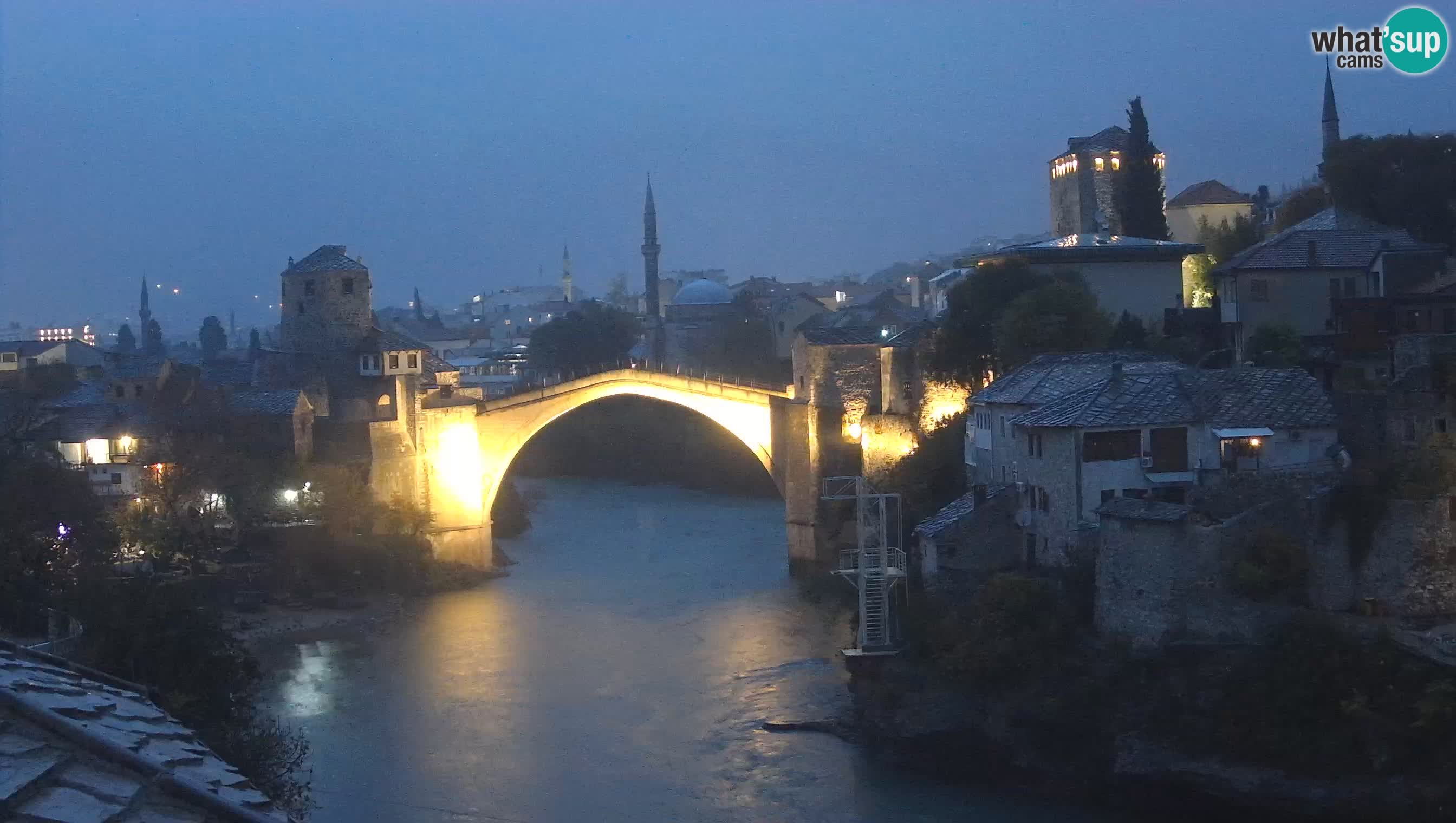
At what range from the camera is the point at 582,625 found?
19.9m

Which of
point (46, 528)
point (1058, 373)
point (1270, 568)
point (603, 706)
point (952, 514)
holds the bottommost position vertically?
point (603, 706)

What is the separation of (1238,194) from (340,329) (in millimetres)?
16481


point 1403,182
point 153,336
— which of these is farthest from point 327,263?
point 153,336

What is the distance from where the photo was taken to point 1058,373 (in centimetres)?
1639

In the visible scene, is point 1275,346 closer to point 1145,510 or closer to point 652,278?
point 1145,510

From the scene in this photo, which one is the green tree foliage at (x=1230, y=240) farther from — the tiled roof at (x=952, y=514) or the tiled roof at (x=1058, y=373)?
the tiled roof at (x=952, y=514)

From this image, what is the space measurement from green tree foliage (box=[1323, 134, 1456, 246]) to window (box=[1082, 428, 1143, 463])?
25.7 feet

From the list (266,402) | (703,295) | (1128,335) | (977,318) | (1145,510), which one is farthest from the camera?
(703,295)

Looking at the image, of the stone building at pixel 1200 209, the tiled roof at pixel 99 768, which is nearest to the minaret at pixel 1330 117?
the stone building at pixel 1200 209

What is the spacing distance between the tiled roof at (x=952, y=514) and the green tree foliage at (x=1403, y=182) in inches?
304

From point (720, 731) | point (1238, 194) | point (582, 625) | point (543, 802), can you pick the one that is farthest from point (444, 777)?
point (1238, 194)

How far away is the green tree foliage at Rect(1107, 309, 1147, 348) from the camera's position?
1939cm

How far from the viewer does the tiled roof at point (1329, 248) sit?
18578 mm

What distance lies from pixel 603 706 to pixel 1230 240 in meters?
13.3
